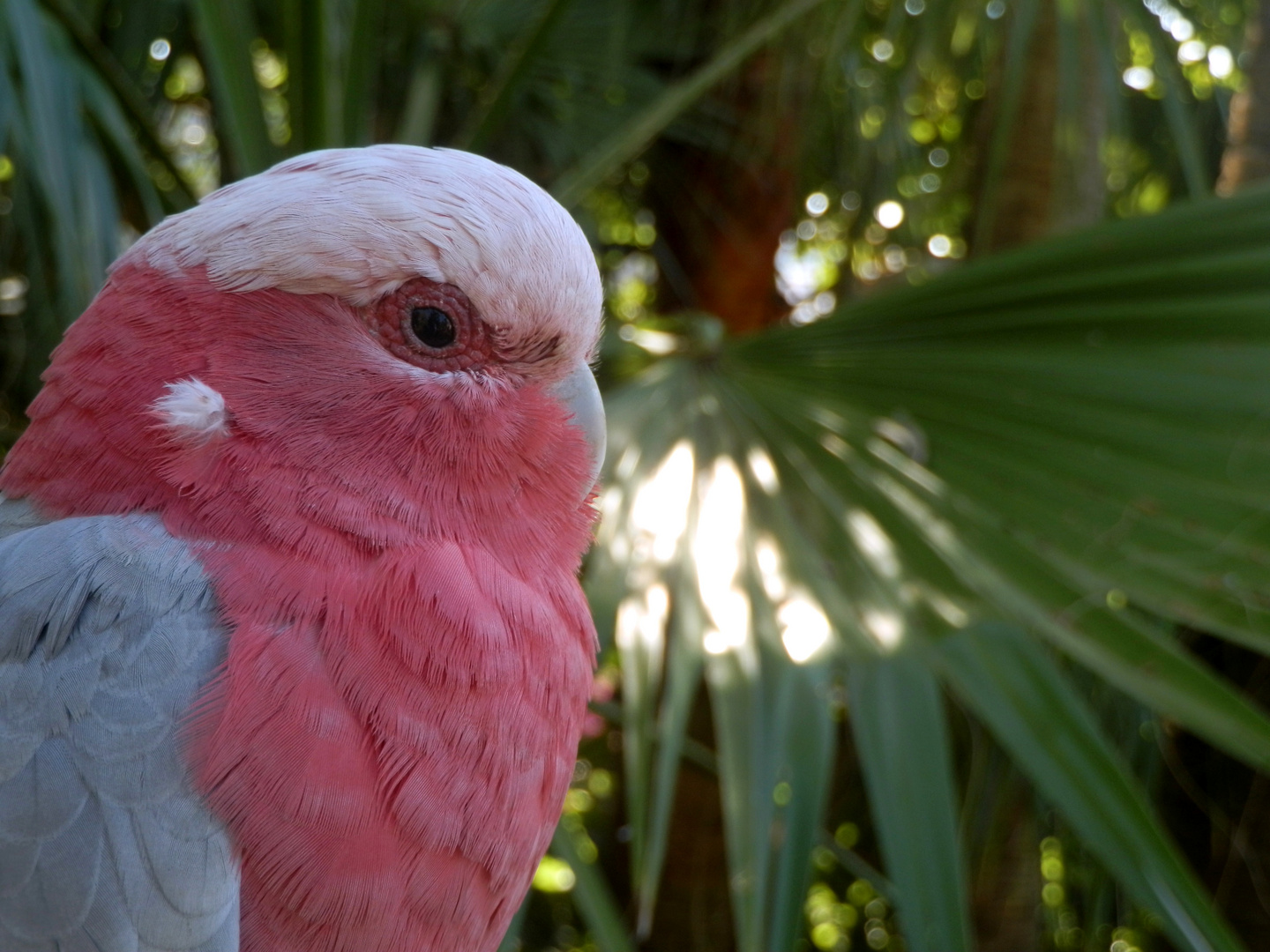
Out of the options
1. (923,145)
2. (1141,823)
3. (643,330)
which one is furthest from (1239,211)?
(923,145)

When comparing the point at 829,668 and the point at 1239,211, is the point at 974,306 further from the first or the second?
the point at 829,668

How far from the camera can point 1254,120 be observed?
200cm

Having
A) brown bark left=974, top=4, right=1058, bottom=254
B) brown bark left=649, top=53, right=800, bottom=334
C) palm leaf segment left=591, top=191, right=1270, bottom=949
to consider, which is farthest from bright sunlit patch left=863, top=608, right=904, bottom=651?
brown bark left=649, top=53, right=800, bottom=334

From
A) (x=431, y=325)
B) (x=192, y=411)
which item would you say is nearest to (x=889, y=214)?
(x=431, y=325)

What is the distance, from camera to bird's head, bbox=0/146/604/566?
2.79 feet

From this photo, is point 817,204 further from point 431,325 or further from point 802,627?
point 431,325

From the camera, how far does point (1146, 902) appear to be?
112cm

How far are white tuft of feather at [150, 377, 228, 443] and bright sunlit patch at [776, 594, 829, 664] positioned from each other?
71 centimetres

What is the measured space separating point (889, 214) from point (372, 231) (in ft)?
7.36

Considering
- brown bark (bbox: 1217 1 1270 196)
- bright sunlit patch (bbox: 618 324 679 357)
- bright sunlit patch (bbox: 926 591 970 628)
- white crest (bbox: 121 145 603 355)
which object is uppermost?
brown bark (bbox: 1217 1 1270 196)

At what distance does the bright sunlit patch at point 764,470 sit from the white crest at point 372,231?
697 millimetres

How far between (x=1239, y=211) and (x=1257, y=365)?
0.19m

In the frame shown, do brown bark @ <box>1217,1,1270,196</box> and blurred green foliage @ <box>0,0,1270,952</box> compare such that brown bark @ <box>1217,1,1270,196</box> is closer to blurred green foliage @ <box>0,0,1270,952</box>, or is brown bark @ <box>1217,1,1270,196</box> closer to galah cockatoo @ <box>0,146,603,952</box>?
blurred green foliage @ <box>0,0,1270,952</box>

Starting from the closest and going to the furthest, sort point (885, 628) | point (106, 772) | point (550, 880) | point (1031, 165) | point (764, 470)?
point (106, 772), point (885, 628), point (764, 470), point (1031, 165), point (550, 880)
